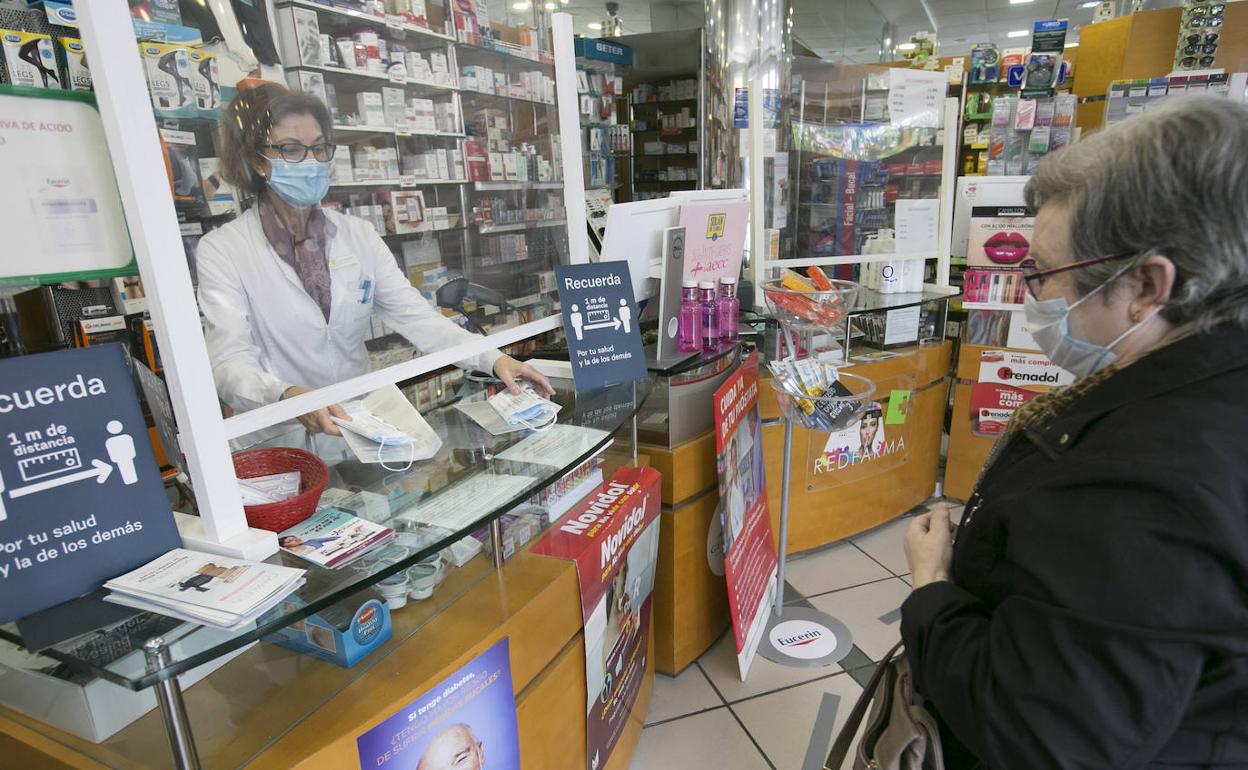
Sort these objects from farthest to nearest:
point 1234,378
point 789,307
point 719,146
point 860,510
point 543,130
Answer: point 719,146
point 860,510
point 789,307
point 543,130
point 1234,378

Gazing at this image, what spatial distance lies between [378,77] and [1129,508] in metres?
1.44

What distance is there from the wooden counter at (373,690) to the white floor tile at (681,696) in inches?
32.3

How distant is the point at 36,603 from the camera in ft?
2.92

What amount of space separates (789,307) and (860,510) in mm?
1507

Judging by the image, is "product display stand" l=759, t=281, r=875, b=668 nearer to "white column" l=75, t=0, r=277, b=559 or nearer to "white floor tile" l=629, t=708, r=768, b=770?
"white floor tile" l=629, t=708, r=768, b=770

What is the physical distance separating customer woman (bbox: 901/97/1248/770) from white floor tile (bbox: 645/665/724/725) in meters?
1.61

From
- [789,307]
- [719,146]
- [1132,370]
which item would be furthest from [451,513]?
[719,146]

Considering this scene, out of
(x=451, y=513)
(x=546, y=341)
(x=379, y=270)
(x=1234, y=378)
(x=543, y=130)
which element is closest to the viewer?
(x=1234, y=378)

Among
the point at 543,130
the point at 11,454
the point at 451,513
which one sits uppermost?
the point at 543,130

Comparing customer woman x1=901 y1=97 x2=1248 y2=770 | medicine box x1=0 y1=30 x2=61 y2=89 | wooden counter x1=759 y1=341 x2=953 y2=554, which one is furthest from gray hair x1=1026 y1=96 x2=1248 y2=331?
medicine box x1=0 y1=30 x2=61 y2=89

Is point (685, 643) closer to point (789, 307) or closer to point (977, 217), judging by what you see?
point (789, 307)

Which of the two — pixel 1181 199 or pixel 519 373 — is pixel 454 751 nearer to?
pixel 519 373

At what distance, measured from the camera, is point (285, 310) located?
1.27 metres

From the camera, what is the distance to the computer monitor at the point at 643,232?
7.02 ft
